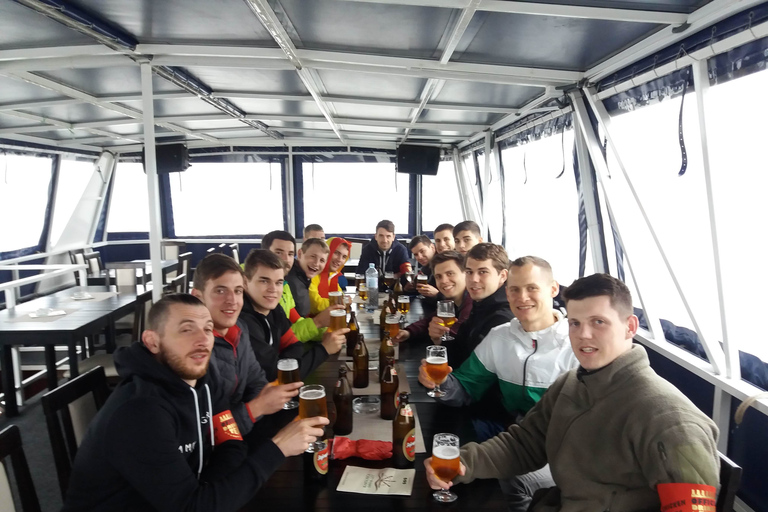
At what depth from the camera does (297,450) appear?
5.30 ft

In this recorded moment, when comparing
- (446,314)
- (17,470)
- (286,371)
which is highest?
(446,314)

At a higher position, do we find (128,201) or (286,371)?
(128,201)

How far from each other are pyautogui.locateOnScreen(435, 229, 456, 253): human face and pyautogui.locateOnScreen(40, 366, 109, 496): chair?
13.2 ft

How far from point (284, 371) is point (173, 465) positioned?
0.79 meters

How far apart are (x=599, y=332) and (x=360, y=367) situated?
1.21m

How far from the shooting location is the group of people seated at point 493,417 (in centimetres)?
141

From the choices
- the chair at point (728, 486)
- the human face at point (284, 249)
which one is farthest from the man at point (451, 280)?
the chair at point (728, 486)

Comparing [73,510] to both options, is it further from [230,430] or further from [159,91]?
[159,91]

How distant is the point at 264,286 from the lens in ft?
8.64

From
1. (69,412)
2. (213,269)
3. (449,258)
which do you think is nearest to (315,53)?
(449,258)

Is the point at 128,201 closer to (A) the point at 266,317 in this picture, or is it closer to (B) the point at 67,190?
(B) the point at 67,190

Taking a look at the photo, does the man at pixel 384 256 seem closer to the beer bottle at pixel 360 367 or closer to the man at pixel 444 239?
the man at pixel 444 239

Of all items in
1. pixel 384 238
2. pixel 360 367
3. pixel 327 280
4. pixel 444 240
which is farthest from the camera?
pixel 384 238

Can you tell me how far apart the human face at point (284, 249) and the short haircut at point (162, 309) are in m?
2.25
